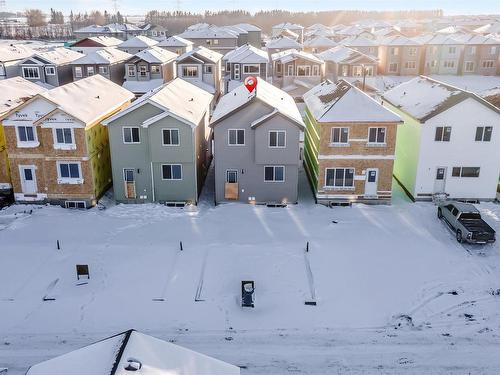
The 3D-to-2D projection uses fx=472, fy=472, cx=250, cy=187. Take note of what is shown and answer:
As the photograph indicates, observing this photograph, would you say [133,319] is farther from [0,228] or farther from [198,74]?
[198,74]

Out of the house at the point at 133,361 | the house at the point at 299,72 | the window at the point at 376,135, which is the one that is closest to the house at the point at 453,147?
the window at the point at 376,135

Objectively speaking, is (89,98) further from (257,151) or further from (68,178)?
(257,151)

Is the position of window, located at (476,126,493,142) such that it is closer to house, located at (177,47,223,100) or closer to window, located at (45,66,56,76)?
house, located at (177,47,223,100)

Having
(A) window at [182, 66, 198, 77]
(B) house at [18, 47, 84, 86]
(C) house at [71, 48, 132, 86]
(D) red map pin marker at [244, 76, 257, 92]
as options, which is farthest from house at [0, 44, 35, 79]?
(D) red map pin marker at [244, 76, 257, 92]

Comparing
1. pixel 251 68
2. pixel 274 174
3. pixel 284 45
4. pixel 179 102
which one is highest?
pixel 284 45

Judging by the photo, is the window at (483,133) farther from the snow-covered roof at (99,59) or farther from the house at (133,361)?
the snow-covered roof at (99,59)

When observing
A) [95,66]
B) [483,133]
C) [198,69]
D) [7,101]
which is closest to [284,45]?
[198,69]
